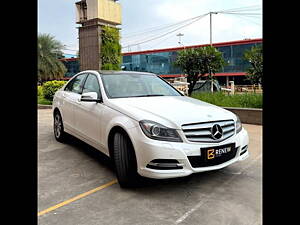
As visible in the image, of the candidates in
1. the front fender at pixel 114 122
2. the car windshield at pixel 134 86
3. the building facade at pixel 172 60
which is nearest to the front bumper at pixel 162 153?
the front fender at pixel 114 122

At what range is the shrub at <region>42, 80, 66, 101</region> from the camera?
1266 cm

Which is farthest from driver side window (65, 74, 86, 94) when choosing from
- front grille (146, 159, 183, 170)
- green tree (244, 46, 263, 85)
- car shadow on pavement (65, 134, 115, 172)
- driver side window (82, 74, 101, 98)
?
green tree (244, 46, 263, 85)

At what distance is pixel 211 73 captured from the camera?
12312 mm

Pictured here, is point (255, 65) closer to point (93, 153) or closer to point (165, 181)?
point (93, 153)

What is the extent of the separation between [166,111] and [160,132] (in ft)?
1.28

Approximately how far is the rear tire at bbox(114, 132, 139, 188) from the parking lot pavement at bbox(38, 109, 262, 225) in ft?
0.47

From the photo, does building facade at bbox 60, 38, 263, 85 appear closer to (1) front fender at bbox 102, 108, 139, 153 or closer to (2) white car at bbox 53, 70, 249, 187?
(2) white car at bbox 53, 70, 249, 187

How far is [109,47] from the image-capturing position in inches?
582

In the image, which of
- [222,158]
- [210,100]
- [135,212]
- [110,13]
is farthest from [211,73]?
[135,212]

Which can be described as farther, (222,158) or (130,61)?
(130,61)

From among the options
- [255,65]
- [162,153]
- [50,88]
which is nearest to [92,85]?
[162,153]
